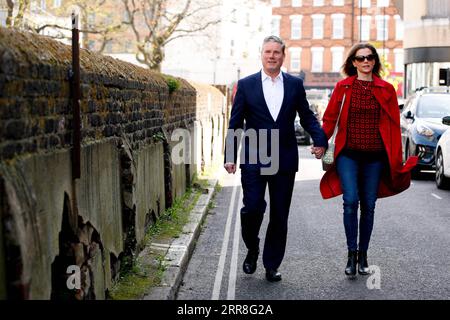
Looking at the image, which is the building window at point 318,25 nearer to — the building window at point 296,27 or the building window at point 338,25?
the building window at point 338,25

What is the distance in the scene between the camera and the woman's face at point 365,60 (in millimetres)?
7555

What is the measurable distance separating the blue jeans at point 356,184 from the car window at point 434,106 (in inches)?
432

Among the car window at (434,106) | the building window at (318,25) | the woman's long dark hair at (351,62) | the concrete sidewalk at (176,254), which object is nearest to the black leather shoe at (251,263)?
the concrete sidewalk at (176,254)

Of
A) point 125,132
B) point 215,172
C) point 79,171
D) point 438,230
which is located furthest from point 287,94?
point 215,172

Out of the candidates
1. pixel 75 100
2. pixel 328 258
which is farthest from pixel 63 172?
pixel 328 258

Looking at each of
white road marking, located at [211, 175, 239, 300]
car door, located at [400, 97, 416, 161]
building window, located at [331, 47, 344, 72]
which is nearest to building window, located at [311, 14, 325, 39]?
building window, located at [331, 47, 344, 72]

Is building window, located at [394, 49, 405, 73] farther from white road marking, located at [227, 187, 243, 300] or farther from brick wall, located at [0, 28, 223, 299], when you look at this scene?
brick wall, located at [0, 28, 223, 299]

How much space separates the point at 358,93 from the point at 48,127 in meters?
3.19

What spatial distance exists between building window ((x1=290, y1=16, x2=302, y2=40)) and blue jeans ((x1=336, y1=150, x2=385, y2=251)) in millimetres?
84800

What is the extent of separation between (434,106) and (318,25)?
73.8 m

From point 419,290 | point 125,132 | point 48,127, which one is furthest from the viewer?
point 125,132

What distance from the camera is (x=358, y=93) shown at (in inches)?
297

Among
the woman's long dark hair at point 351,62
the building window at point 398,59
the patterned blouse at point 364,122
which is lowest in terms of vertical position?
the patterned blouse at point 364,122
